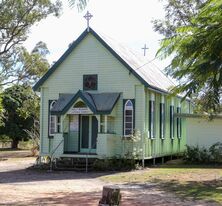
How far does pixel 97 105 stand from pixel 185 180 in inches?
309

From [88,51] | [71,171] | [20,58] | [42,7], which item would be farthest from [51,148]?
[20,58]

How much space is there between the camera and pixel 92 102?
25938 mm

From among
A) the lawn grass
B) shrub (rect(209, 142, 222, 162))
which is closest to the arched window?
the lawn grass

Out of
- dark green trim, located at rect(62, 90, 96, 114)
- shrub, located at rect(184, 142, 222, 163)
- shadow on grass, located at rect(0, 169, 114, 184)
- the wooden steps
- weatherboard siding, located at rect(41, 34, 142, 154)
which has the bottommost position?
shadow on grass, located at rect(0, 169, 114, 184)

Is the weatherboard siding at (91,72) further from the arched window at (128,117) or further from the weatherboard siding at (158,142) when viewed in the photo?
the weatherboard siding at (158,142)

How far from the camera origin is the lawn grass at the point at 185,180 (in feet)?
51.0

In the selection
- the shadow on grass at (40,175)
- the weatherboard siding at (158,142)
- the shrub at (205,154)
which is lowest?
the shadow on grass at (40,175)

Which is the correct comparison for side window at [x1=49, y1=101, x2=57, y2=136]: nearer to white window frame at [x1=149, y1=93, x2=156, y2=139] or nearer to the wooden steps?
the wooden steps

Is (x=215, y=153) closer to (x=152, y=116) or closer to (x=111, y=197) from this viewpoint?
(x=152, y=116)

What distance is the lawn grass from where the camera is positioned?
612 inches

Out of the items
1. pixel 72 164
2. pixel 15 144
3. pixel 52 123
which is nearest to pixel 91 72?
pixel 52 123

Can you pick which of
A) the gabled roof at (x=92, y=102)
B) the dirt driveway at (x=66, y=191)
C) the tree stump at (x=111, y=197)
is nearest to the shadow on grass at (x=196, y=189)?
the dirt driveway at (x=66, y=191)

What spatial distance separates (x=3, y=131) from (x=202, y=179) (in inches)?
1383

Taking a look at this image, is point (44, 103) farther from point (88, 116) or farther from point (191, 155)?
point (191, 155)
